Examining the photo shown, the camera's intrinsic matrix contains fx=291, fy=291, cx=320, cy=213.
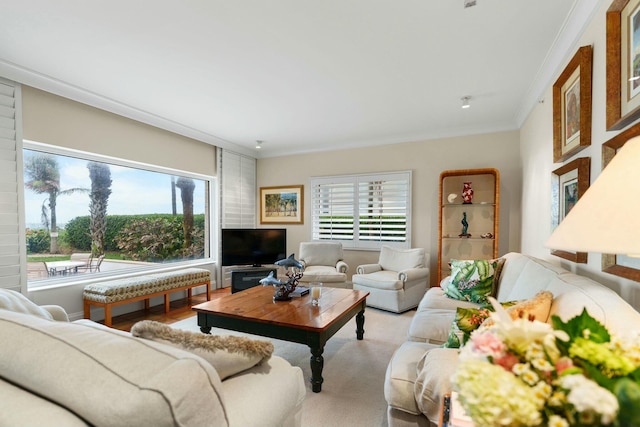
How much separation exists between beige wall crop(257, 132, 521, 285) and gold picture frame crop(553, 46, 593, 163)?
6.37ft

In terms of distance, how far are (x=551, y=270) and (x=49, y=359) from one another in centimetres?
233

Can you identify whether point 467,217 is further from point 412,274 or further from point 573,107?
point 573,107

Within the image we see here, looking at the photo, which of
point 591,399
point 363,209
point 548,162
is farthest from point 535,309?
point 363,209

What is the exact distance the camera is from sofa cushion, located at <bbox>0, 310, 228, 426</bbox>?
0.63 m

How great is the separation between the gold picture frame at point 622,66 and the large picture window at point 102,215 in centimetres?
462

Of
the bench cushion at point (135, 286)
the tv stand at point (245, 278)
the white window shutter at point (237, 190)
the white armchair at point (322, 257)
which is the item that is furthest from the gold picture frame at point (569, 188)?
the white window shutter at point (237, 190)

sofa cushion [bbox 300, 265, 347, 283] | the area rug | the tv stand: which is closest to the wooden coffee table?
the area rug

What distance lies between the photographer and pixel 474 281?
102 inches

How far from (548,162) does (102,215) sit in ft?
16.3

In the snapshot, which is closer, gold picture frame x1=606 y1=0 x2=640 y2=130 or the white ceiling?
gold picture frame x1=606 y1=0 x2=640 y2=130

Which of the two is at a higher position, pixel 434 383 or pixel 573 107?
pixel 573 107

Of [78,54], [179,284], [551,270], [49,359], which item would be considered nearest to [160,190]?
[179,284]

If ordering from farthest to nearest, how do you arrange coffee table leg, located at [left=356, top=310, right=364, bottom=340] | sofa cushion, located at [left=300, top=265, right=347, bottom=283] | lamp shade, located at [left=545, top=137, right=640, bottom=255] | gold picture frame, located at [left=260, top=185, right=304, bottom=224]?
gold picture frame, located at [left=260, top=185, right=304, bottom=224]
sofa cushion, located at [left=300, top=265, right=347, bottom=283]
coffee table leg, located at [left=356, top=310, right=364, bottom=340]
lamp shade, located at [left=545, top=137, right=640, bottom=255]

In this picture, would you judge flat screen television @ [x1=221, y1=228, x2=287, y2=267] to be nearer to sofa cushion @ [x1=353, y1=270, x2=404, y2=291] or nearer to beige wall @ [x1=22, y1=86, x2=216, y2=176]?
beige wall @ [x1=22, y1=86, x2=216, y2=176]
